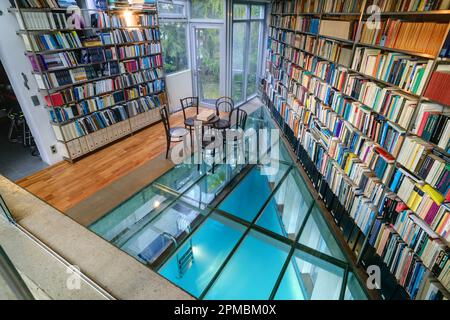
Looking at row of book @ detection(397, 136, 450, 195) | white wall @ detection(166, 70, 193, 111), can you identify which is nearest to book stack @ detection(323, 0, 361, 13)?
row of book @ detection(397, 136, 450, 195)

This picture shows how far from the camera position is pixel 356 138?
9.05ft

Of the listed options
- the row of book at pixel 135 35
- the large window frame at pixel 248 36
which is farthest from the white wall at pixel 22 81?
the large window frame at pixel 248 36

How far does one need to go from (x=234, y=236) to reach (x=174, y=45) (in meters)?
5.16

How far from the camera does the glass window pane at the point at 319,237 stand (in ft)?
9.57

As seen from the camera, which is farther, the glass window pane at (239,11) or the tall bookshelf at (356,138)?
the glass window pane at (239,11)

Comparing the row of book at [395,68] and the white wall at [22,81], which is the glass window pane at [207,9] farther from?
the row of book at [395,68]

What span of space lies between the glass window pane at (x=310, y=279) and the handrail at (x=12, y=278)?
2.11 meters

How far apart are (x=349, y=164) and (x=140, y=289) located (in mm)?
2511

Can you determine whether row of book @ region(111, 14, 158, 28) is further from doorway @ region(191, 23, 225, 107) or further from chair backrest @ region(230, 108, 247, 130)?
chair backrest @ region(230, 108, 247, 130)

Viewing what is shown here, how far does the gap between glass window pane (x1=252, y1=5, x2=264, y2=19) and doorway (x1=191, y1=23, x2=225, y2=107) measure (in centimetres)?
126

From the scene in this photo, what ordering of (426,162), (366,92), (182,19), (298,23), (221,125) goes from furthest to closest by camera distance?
(182,19), (221,125), (298,23), (366,92), (426,162)

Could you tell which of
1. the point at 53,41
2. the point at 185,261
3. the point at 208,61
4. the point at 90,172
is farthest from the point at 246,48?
the point at 185,261

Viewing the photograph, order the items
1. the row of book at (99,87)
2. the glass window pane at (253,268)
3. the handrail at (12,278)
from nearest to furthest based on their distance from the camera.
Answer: the handrail at (12,278) < the glass window pane at (253,268) < the row of book at (99,87)

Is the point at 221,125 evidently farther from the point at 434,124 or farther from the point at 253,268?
the point at 434,124
